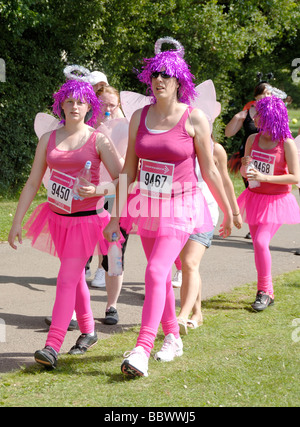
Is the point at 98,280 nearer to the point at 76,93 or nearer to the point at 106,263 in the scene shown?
the point at 106,263

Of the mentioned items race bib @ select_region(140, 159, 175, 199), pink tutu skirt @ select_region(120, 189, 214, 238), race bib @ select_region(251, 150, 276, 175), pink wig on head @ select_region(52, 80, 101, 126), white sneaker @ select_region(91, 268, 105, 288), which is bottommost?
white sneaker @ select_region(91, 268, 105, 288)

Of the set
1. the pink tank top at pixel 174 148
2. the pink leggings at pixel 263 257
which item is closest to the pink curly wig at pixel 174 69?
the pink tank top at pixel 174 148

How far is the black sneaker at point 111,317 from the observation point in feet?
18.6

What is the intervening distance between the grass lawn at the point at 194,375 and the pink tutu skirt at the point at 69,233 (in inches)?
30.3

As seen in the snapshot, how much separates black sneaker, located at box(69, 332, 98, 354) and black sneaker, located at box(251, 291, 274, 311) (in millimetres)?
1753

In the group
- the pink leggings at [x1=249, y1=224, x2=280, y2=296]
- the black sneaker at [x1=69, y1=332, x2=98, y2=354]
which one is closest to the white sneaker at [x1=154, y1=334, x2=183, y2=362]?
the black sneaker at [x1=69, y1=332, x2=98, y2=354]

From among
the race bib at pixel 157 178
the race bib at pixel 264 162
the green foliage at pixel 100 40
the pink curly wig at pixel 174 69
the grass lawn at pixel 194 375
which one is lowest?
the grass lawn at pixel 194 375

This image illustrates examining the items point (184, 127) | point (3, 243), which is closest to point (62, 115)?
point (184, 127)

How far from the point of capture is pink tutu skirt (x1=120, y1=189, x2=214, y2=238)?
4469mm

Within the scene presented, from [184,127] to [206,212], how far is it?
0.64 m

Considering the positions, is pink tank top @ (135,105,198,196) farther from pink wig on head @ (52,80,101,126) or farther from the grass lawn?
the grass lawn

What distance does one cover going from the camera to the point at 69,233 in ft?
15.3

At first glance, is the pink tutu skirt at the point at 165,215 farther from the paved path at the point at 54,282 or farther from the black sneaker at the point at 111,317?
the black sneaker at the point at 111,317
